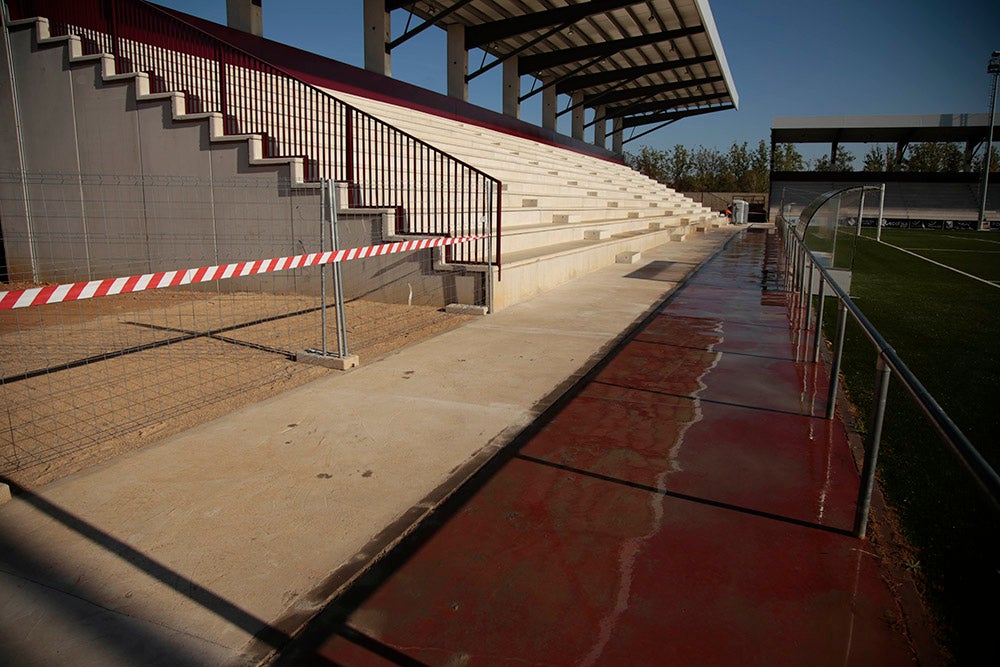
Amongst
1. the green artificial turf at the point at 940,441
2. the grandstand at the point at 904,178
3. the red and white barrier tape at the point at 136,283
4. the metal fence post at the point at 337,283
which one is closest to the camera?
the green artificial turf at the point at 940,441

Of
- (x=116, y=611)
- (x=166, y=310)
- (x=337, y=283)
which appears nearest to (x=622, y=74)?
(x=166, y=310)

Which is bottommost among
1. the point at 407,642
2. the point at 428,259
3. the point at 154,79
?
the point at 407,642

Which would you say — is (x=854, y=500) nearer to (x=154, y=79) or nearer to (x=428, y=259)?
(x=428, y=259)

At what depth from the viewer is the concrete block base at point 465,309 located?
342 inches

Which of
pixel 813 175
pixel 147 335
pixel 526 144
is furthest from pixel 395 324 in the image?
pixel 813 175

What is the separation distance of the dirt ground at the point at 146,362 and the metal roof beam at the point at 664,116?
35.0 metres

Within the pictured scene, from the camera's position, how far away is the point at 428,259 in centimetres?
893

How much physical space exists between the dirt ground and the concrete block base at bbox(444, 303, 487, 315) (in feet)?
0.55

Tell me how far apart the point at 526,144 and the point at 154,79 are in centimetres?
1425

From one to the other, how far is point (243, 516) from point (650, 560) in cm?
201

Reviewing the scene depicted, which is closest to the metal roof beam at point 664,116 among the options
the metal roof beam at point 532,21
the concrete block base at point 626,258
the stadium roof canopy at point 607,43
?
the stadium roof canopy at point 607,43

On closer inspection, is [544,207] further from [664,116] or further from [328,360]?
[664,116]

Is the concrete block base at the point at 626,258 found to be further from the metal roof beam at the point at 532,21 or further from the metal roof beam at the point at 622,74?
the metal roof beam at the point at 622,74

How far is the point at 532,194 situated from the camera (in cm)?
1527
